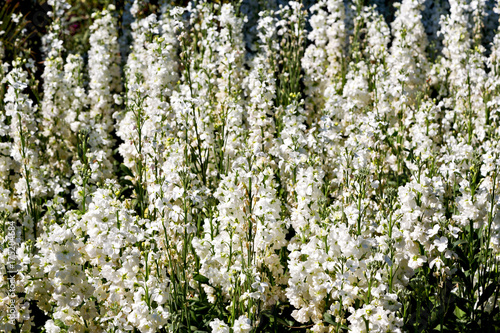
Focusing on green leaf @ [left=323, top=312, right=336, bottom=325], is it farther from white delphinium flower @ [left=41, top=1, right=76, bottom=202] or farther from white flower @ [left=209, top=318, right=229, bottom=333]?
white delphinium flower @ [left=41, top=1, right=76, bottom=202]

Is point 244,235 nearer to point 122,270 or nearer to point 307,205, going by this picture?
point 307,205

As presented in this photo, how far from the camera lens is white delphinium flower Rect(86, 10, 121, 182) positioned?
5859mm

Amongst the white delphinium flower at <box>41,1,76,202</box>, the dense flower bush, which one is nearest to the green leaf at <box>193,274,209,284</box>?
the dense flower bush

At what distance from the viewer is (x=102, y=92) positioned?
669 cm

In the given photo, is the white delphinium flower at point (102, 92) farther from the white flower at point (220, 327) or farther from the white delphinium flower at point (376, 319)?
the white delphinium flower at point (376, 319)

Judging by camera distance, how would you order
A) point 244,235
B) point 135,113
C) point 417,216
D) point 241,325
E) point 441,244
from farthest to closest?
point 135,113 → point 244,235 → point 417,216 → point 441,244 → point 241,325

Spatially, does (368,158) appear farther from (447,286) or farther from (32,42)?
(32,42)

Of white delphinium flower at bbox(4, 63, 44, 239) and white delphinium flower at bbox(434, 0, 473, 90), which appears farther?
white delphinium flower at bbox(434, 0, 473, 90)

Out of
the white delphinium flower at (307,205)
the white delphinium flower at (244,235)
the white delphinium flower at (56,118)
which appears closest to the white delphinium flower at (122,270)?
the white delphinium flower at (244,235)

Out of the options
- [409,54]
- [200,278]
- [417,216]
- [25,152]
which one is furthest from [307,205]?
[409,54]

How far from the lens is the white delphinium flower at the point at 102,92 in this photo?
5.86 meters

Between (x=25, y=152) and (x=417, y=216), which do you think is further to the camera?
(x=25, y=152)

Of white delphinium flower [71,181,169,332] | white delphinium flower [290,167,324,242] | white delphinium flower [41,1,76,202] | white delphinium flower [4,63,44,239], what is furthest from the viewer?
white delphinium flower [41,1,76,202]

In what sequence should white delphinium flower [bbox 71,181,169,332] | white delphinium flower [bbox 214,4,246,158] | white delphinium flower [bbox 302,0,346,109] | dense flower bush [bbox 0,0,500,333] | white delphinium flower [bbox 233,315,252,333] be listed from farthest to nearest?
white delphinium flower [bbox 302,0,346,109] < white delphinium flower [bbox 214,4,246,158] < dense flower bush [bbox 0,0,500,333] < white delphinium flower [bbox 71,181,169,332] < white delphinium flower [bbox 233,315,252,333]
